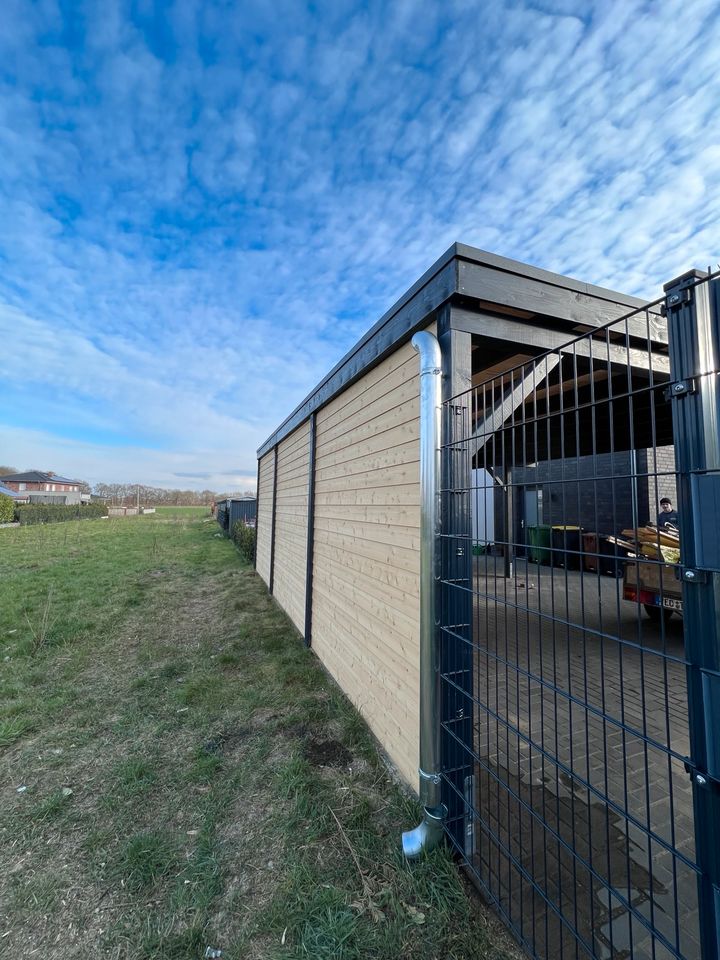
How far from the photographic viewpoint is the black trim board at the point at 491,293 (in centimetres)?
188

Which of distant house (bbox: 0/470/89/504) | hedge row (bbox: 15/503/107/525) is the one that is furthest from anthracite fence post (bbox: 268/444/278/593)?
distant house (bbox: 0/470/89/504)

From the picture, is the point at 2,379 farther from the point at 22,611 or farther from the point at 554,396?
the point at 554,396

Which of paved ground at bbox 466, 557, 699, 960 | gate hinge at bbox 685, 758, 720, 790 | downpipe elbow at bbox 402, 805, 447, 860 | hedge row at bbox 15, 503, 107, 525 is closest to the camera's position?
gate hinge at bbox 685, 758, 720, 790

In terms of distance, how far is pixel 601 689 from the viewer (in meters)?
1.49

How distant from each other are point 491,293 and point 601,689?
176 cm

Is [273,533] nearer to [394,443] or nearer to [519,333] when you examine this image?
[394,443]

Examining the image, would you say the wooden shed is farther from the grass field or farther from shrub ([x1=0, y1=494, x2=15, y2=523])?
shrub ([x1=0, y1=494, x2=15, y2=523])

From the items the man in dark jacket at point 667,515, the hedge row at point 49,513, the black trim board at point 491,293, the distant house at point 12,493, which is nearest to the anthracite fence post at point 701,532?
the black trim board at point 491,293

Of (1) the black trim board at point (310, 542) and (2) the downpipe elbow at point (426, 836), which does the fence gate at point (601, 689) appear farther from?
(1) the black trim board at point (310, 542)

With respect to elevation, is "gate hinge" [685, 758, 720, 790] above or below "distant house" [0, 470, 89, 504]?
below

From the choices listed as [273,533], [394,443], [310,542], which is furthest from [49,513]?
[394,443]

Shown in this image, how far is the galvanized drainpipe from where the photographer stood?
1.81 m

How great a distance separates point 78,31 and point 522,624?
8.43 metres

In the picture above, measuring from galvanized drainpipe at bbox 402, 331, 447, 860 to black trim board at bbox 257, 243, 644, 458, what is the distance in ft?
0.98
